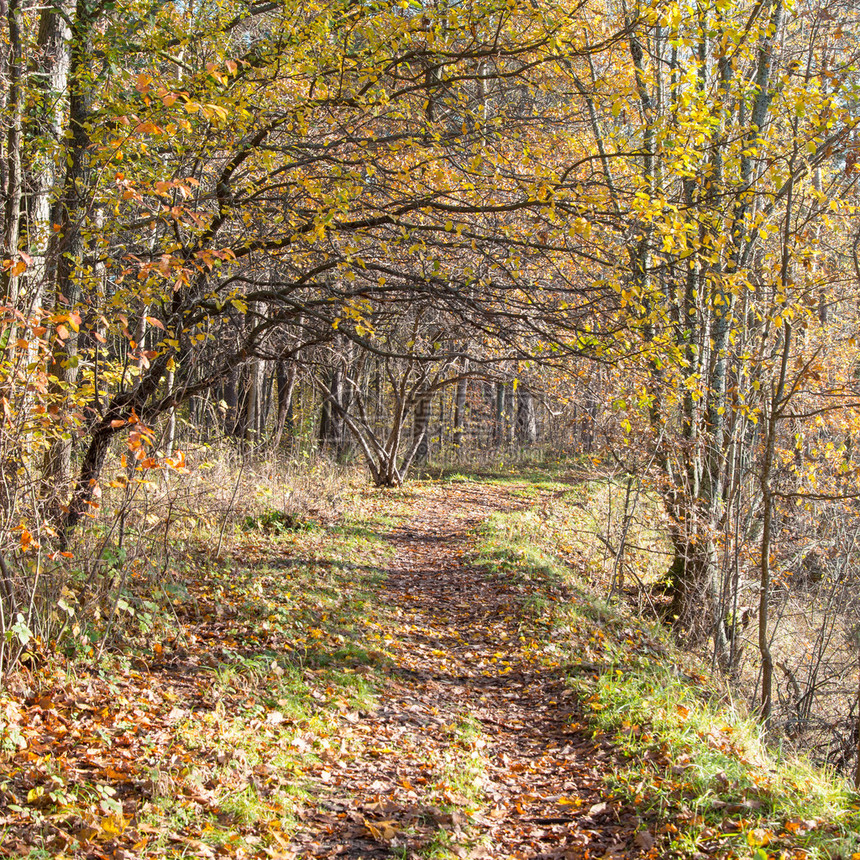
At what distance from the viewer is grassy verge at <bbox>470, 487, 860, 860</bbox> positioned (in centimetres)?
358

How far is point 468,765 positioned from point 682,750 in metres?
1.41

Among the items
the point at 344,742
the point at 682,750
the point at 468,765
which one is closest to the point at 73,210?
the point at 344,742

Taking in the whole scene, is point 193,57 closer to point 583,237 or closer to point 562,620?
point 583,237

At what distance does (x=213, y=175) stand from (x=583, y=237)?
14.2 feet

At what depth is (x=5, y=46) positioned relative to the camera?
673cm

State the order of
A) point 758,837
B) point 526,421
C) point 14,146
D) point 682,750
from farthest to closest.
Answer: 1. point 526,421
2. point 14,146
3. point 682,750
4. point 758,837

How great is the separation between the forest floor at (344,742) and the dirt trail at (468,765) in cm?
2

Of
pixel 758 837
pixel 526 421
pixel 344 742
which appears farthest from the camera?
pixel 526 421

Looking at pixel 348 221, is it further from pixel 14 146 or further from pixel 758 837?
pixel 758 837

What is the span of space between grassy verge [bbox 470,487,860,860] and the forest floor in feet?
0.07

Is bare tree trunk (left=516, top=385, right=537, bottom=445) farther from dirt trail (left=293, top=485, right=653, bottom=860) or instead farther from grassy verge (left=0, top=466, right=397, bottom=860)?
grassy verge (left=0, top=466, right=397, bottom=860)

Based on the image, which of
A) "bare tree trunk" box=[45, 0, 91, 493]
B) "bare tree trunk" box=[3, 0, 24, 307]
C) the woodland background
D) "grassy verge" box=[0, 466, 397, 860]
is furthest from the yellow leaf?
"bare tree trunk" box=[3, 0, 24, 307]

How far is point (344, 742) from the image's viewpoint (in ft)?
15.9

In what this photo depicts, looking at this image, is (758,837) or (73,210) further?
(73,210)
